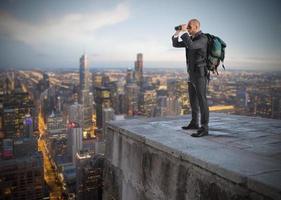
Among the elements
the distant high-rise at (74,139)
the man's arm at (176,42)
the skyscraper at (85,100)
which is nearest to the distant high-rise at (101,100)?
the skyscraper at (85,100)

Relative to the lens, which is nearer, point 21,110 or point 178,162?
point 178,162

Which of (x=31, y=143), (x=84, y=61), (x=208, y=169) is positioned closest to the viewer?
(x=208, y=169)

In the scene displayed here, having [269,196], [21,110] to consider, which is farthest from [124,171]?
[21,110]

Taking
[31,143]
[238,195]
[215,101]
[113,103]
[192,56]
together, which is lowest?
[31,143]

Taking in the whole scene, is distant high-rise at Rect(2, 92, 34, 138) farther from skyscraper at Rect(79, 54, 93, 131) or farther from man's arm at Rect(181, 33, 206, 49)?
man's arm at Rect(181, 33, 206, 49)

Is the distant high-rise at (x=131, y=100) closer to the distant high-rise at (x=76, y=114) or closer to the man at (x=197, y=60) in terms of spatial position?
the distant high-rise at (x=76, y=114)

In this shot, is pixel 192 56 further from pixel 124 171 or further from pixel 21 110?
pixel 21 110

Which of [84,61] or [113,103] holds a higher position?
[84,61]
